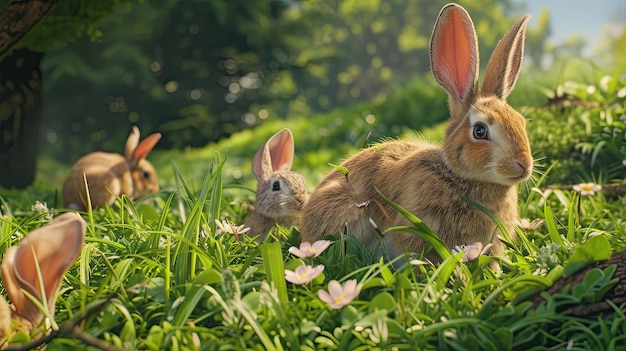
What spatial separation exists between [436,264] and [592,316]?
2.11 feet

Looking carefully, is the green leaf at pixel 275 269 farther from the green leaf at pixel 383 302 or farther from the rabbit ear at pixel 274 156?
the rabbit ear at pixel 274 156

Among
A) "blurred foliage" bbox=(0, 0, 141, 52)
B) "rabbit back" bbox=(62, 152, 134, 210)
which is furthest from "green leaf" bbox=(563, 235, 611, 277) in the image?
"blurred foliage" bbox=(0, 0, 141, 52)

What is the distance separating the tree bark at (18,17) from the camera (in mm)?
4320

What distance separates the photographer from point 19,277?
2039mm

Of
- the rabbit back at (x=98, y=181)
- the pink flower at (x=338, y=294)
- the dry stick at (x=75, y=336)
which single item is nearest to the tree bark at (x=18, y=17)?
the rabbit back at (x=98, y=181)

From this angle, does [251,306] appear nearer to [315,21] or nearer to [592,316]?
[592,316]

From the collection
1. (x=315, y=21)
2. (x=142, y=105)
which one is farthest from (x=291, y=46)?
(x=142, y=105)

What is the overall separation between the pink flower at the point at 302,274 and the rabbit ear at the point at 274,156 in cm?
153

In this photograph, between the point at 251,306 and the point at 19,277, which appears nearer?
the point at 19,277

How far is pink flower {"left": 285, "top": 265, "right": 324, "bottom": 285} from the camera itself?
2.21 metres

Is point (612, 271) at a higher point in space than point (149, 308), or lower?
higher

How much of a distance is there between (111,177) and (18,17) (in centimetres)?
129

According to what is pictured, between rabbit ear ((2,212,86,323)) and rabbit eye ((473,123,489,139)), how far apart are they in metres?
1.49

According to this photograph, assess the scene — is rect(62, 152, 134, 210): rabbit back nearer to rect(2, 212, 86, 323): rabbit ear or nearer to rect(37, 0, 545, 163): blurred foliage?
rect(2, 212, 86, 323): rabbit ear
